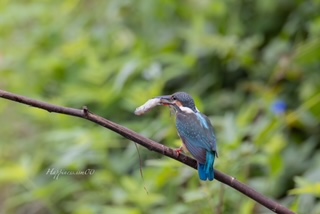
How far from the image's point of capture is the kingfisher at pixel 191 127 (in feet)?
6.48

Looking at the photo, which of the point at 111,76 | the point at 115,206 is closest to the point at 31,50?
the point at 111,76

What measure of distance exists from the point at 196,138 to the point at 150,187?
4.70 feet

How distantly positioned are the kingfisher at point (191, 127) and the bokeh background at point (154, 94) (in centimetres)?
77

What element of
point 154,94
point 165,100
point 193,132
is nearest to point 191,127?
point 193,132

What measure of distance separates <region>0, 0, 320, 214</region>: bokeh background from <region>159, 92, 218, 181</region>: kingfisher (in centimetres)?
77

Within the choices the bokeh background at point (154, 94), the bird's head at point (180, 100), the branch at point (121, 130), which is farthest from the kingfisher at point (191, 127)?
the bokeh background at point (154, 94)

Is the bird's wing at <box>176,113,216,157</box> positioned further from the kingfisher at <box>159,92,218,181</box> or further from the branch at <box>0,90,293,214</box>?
the branch at <box>0,90,293,214</box>

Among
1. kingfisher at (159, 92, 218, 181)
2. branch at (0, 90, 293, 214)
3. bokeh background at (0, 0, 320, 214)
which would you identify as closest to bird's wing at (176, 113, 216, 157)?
kingfisher at (159, 92, 218, 181)

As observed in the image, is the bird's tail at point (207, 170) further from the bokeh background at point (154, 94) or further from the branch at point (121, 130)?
the bokeh background at point (154, 94)

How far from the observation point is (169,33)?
4.54 metres

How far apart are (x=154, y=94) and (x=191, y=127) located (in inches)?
70.0

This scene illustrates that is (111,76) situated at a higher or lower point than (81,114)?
higher

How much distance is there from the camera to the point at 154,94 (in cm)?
379

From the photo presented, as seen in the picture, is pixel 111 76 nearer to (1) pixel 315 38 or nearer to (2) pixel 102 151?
(2) pixel 102 151
